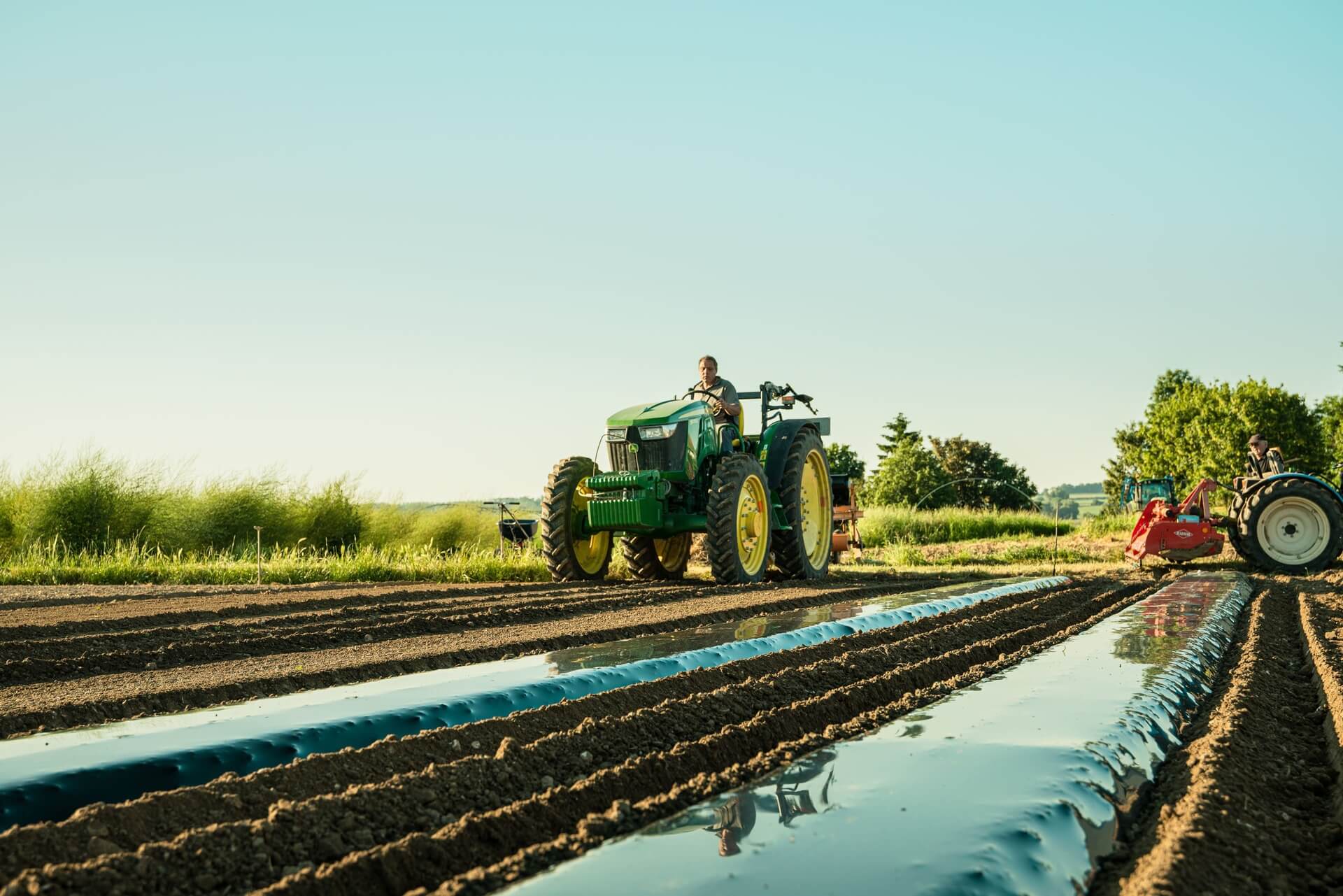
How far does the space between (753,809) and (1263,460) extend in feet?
42.9

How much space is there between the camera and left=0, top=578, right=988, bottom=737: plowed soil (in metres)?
4.43

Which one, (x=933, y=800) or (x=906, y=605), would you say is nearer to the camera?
(x=933, y=800)

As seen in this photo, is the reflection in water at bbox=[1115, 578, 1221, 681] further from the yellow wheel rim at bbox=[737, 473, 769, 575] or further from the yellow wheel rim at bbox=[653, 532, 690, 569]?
the yellow wheel rim at bbox=[653, 532, 690, 569]

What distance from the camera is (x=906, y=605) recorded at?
24.7 feet

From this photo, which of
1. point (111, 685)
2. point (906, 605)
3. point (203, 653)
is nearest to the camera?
point (111, 685)

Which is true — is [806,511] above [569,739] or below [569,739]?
above

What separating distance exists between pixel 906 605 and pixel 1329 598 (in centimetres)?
440

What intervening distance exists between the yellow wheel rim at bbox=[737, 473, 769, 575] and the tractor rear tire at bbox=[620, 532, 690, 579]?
99 centimetres

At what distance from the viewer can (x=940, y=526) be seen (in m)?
23.3

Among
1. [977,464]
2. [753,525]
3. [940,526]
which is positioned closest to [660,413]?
[753,525]

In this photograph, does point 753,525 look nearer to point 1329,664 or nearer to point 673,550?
point 673,550

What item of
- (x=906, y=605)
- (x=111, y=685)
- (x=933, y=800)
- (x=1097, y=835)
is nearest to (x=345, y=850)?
(x=933, y=800)

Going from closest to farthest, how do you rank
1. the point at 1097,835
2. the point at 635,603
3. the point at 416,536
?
1. the point at 1097,835
2. the point at 635,603
3. the point at 416,536

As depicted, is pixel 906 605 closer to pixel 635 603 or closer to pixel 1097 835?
pixel 635 603
